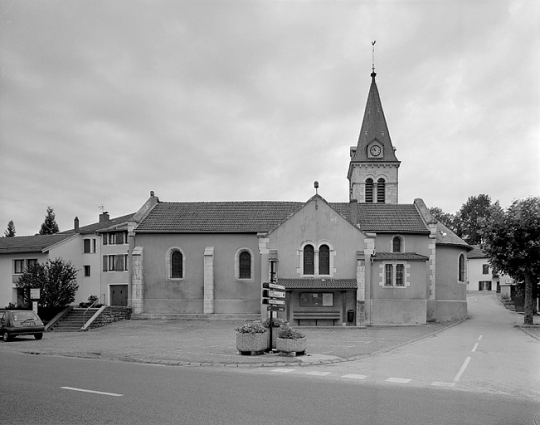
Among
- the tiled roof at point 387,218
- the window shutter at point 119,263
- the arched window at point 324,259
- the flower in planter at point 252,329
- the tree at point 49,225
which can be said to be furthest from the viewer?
the tree at point 49,225

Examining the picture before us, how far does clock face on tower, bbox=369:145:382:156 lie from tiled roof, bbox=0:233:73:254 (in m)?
31.7

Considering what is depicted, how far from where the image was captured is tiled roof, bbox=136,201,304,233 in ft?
149

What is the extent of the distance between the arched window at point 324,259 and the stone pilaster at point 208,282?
877 cm

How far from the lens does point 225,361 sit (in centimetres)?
1859

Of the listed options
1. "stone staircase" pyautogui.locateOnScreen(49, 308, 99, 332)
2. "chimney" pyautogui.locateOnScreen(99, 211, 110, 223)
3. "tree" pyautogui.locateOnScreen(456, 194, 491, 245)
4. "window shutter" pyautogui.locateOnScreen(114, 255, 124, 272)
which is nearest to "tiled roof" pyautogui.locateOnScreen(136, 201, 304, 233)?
"window shutter" pyautogui.locateOnScreen(114, 255, 124, 272)

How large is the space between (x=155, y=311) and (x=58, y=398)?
3416 centimetres

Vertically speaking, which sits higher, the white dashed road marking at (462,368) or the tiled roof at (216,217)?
Result: the tiled roof at (216,217)

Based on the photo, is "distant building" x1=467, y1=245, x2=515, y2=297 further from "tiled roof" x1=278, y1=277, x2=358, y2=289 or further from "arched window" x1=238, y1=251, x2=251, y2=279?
"tiled roof" x1=278, y1=277, x2=358, y2=289

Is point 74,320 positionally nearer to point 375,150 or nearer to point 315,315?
point 315,315

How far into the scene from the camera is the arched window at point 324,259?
4100 cm

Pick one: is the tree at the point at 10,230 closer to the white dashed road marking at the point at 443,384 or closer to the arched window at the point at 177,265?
the arched window at the point at 177,265

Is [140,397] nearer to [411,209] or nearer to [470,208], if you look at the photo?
[411,209]

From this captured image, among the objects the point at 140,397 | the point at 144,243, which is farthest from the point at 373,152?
the point at 140,397

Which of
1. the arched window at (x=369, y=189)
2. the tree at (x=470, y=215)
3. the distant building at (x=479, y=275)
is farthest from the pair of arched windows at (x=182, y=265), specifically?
the tree at (x=470, y=215)
